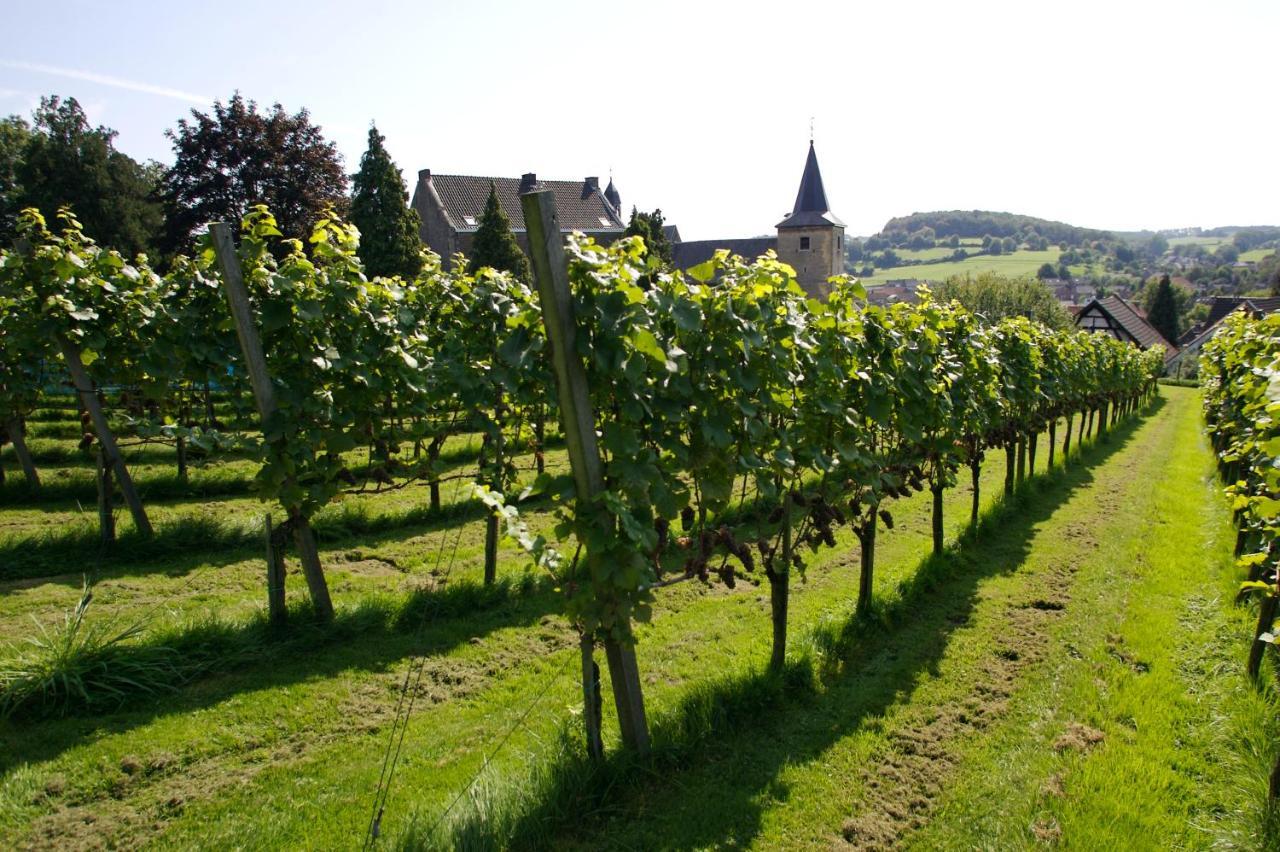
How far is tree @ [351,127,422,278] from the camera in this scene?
91.2 feet

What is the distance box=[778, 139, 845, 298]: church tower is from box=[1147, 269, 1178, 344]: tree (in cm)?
3393

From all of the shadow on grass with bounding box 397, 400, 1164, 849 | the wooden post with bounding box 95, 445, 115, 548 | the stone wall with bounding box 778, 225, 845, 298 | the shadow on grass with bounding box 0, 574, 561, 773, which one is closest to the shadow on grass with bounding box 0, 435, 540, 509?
the wooden post with bounding box 95, 445, 115, 548

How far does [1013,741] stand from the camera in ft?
14.4

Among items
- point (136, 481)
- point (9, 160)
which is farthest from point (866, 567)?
point (9, 160)

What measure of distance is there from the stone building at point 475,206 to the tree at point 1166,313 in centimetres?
4951

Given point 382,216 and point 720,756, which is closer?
point 720,756

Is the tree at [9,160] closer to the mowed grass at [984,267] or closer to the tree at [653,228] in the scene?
the tree at [653,228]

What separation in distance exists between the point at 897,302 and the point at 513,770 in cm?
519

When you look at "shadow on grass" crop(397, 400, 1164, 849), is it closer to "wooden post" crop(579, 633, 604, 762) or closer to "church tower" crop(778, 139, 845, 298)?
"wooden post" crop(579, 633, 604, 762)

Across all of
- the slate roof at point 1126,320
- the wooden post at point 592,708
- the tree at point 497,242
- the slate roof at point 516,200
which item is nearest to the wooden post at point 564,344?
the wooden post at point 592,708

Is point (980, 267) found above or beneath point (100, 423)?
above

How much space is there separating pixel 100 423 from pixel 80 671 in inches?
141

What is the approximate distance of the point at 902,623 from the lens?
6199 millimetres

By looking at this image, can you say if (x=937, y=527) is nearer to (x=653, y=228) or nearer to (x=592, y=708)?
(x=592, y=708)
